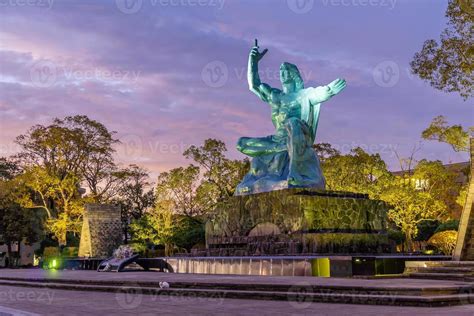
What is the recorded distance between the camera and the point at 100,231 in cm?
3195

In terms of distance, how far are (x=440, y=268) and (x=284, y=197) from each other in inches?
270

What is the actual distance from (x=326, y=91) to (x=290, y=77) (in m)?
1.56

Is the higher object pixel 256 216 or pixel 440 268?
pixel 256 216

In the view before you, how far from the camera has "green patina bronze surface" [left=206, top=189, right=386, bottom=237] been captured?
56.2 feet

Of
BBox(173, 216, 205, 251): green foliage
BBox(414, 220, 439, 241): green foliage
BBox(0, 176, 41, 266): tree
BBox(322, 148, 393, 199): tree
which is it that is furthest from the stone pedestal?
BBox(414, 220, 439, 241): green foliage

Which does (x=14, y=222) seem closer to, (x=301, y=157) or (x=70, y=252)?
(x=70, y=252)

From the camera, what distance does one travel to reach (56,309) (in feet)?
27.2

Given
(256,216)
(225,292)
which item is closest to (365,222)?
(256,216)

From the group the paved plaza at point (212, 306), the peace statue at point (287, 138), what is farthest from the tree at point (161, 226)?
the paved plaza at point (212, 306)

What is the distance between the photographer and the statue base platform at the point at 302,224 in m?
16.7

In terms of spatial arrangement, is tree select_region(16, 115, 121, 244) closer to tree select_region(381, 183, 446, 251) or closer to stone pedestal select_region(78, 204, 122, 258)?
stone pedestal select_region(78, 204, 122, 258)

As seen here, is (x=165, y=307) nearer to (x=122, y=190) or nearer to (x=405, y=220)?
(x=405, y=220)

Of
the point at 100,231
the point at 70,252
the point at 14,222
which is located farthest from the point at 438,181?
the point at 14,222

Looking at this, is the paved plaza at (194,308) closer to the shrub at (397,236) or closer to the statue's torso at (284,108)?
the statue's torso at (284,108)
